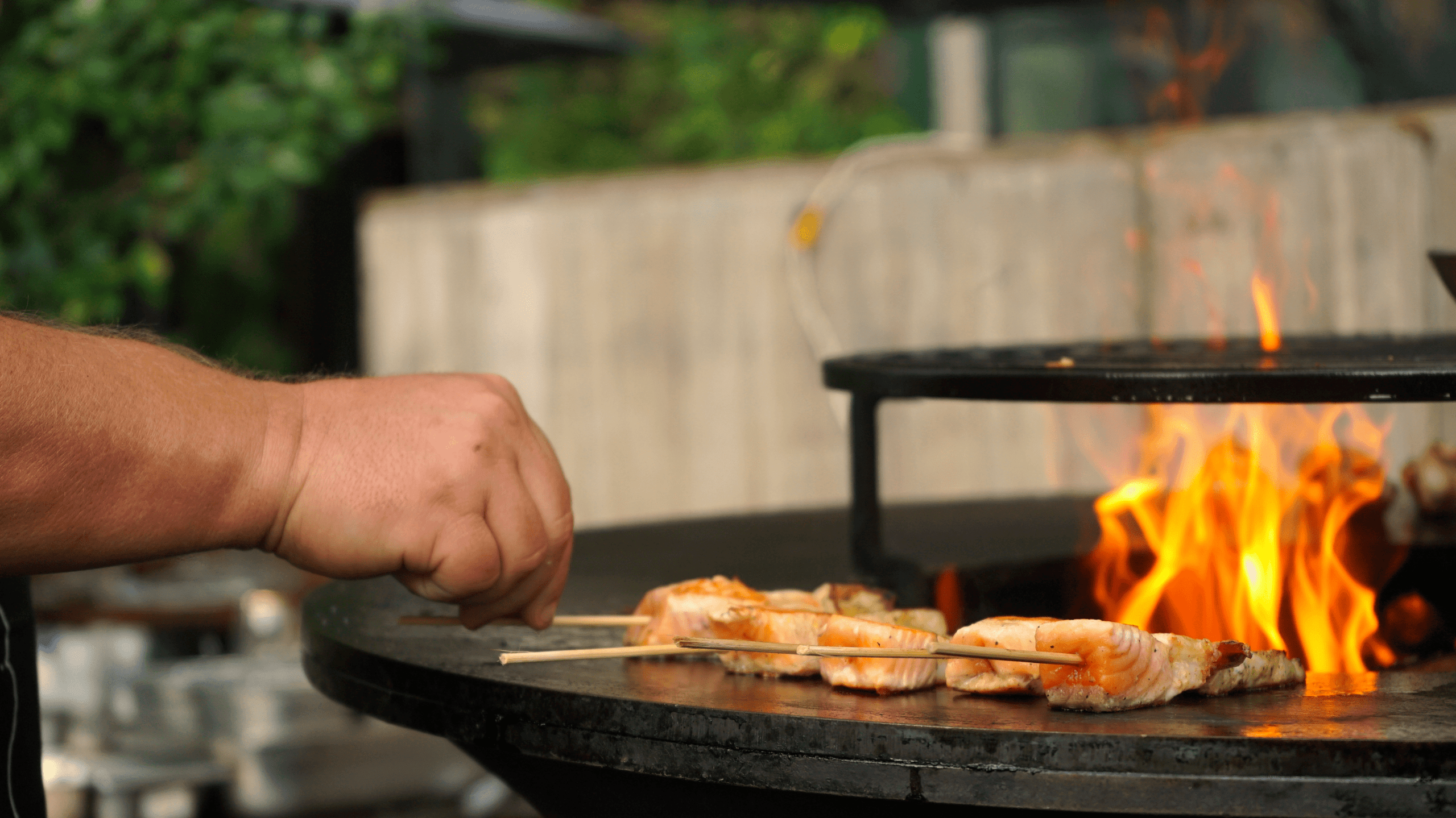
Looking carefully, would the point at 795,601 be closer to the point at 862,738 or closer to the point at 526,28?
the point at 862,738

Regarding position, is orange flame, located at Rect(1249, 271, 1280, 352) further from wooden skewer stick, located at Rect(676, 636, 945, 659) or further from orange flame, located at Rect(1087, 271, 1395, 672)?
wooden skewer stick, located at Rect(676, 636, 945, 659)

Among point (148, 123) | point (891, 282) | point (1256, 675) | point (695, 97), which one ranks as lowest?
point (1256, 675)

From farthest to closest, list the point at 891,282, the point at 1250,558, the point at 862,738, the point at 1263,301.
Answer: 1. the point at 891,282
2. the point at 1263,301
3. the point at 1250,558
4. the point at 862,738

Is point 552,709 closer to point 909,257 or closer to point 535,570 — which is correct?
point 535,570

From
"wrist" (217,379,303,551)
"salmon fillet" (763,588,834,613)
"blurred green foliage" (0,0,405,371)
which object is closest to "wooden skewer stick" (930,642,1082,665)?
"salmon fillet" (763,588,834,613)

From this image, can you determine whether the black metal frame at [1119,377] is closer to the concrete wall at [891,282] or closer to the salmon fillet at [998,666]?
the salmon fillet at [998,666]

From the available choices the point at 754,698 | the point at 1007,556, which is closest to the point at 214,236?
the point at 1007,556

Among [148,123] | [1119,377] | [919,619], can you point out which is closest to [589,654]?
[919,619]
